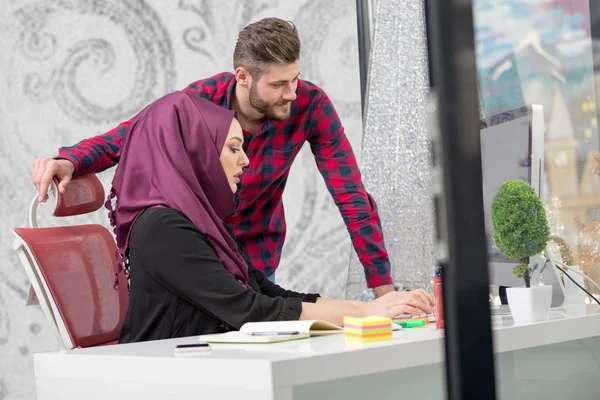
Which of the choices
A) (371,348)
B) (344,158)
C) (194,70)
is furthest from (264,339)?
(194,70)

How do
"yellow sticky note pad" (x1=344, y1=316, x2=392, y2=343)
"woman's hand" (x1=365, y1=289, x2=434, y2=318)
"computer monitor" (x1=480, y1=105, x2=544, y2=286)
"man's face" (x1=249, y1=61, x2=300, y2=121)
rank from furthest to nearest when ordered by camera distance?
"man's face" (x1=249, y1=61, x2=300, y2=121)
"computer monitor" (x1=480, y1=105, x2=544, y2=286)
"woman's hand" (x1=365, y1=289, x2=434, y2=318)
"yellow sticky note pad" (x1=344, y1=316, x2=392, y2=343)

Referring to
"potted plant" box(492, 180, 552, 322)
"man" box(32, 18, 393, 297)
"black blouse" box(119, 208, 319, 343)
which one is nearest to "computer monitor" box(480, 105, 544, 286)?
"potted plant" box(492, 180, 552, 322)

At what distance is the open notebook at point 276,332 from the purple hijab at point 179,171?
1.43ft

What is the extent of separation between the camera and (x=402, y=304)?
1493 millimetres

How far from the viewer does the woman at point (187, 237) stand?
1.54 m

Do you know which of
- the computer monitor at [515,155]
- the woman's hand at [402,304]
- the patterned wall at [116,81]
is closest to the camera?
the woman's hand at [402,304]

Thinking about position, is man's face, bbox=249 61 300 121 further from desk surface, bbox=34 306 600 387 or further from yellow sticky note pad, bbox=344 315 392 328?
yellow sticky note pad, bbox=344 315 392 328

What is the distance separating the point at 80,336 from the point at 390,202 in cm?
134

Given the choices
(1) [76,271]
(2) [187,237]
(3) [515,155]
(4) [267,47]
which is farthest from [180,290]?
(4) [267,47]

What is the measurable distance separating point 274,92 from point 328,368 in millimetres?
1583

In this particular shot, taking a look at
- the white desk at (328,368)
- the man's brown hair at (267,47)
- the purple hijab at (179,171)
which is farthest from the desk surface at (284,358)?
the man's brown hair at (267,47)

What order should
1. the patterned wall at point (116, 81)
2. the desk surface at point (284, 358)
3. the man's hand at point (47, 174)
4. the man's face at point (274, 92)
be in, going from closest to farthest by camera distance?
1. the desk surface at point (284, 358)
2. the man's hand at point (47, 174)
3. the man's face at point (274, 92)
4. the patterned wall at point (116, 81)

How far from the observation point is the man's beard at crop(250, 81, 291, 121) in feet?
8.04

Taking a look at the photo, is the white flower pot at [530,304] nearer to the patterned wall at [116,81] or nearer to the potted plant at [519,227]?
the potted plant at [519,227]
